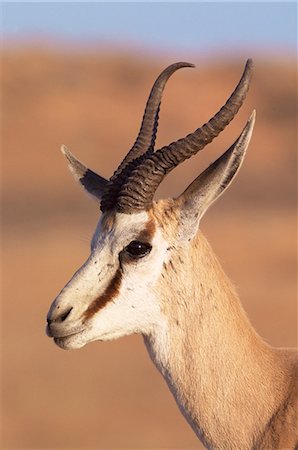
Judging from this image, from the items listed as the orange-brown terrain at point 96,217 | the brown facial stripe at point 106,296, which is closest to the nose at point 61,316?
the brown facial stripe at point 106,296

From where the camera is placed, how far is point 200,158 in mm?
48406

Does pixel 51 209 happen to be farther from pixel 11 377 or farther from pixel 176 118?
pixel 11 377

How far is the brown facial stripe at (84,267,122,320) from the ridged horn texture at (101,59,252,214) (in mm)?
542

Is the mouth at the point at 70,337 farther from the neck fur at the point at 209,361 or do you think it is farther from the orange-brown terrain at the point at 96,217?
the orange-brown terrain at the point at 96,217

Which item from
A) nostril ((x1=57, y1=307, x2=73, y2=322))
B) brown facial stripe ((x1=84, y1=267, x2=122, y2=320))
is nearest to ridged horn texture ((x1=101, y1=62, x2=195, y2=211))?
brown facial stripe ((x1=84, y1=267, x2=122, y2=320))

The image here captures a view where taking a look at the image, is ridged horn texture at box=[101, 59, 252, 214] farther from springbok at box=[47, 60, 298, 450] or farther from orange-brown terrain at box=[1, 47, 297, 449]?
orange-brown terrain at box=[1, 47, 297, 449]

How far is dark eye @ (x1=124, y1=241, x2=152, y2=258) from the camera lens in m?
7.90

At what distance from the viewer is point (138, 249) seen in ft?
26.0

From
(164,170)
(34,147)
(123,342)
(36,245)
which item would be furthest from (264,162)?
(164,170)

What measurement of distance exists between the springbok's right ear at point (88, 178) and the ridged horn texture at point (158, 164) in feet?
1.71

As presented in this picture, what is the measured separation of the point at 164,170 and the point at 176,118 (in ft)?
174

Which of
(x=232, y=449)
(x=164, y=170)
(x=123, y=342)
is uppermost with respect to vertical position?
(x=164, y=170)

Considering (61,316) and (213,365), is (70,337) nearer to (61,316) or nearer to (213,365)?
(61,316)

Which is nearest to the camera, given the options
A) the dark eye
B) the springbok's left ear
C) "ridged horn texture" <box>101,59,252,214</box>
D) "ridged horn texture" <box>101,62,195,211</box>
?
the springbok's left ear
